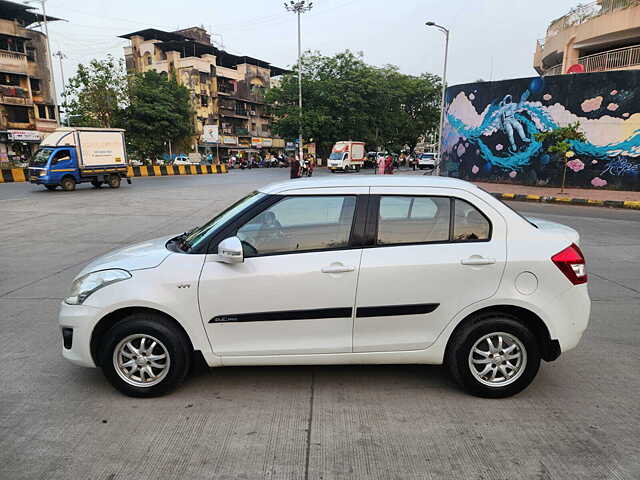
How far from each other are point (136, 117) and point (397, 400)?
4023 cm

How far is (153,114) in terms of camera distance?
3806cm

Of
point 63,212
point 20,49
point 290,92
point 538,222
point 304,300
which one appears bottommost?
point 63,212

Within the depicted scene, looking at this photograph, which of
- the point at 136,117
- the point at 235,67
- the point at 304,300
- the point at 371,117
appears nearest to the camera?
the point at 304,300

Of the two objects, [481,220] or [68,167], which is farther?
[68,167]

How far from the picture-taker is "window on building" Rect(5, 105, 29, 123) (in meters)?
40.5

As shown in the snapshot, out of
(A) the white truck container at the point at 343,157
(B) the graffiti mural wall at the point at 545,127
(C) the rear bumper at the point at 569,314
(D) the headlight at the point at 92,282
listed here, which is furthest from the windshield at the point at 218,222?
(A) the white truck container at the point at 343,157

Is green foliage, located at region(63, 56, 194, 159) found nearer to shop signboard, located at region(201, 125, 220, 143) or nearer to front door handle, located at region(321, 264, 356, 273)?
shop signboard, located at region(201, 125, 220, 143)

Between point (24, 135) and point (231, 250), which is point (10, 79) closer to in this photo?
point (24, 135)

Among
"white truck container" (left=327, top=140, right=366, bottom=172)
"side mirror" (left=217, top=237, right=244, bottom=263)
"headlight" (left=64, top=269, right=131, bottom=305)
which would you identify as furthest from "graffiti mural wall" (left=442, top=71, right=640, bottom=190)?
"headlight" (left=64, top=269, right=131, bottom=305)

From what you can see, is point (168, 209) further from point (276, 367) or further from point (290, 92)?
point (290, 92)

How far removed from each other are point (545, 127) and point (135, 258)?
2087 cm

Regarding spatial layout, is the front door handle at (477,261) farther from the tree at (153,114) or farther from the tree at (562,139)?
the tree at (153,114)

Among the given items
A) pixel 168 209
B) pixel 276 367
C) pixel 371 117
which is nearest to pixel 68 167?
pixel 168 209

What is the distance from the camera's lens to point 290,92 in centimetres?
4578
